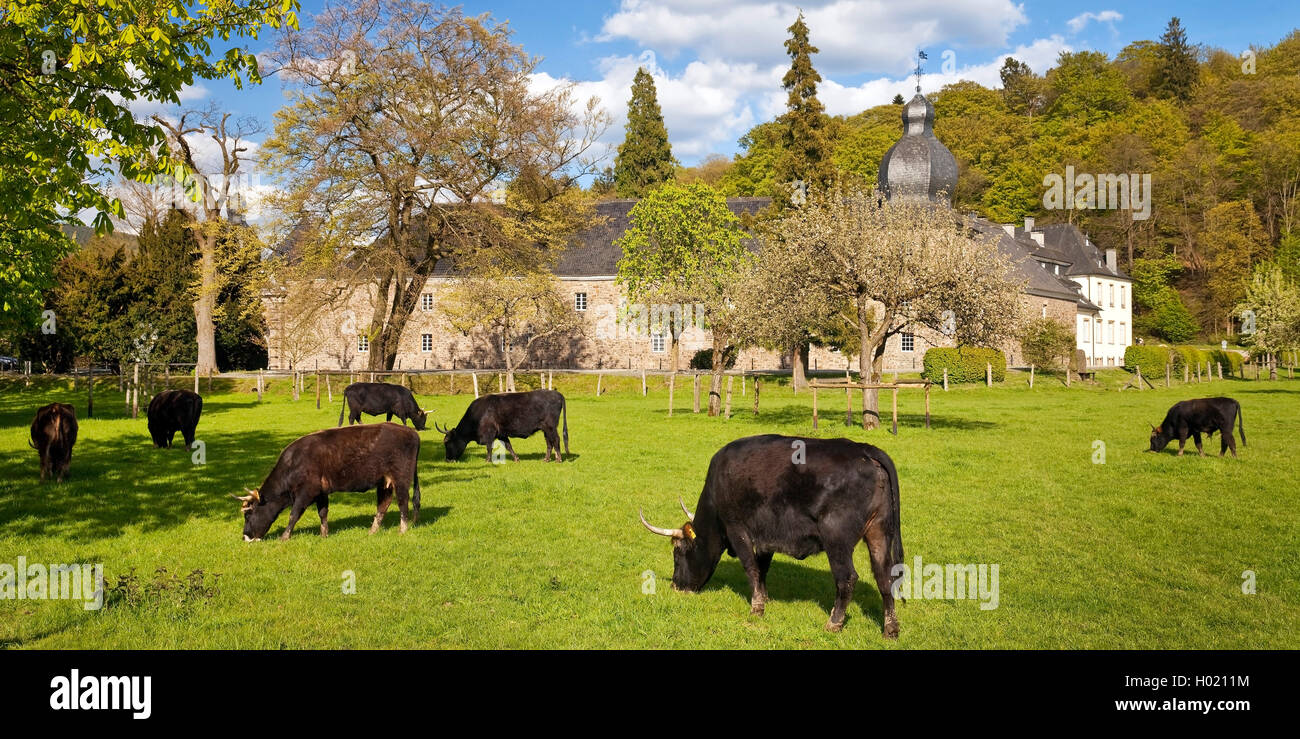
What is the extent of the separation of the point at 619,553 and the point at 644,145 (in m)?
73.0

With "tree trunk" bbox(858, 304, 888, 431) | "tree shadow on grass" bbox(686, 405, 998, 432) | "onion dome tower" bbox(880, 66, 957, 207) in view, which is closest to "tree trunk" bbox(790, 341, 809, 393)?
"onion dome tower" bbox(880, 66, 957, 207)

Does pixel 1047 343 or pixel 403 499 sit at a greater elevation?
pixel 1047 343

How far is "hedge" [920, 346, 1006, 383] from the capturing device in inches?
1855

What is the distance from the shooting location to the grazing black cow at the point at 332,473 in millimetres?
11445

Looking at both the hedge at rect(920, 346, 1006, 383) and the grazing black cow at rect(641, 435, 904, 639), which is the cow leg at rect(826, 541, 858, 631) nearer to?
the grazing black cow at rect(641, 435, 904, 639)

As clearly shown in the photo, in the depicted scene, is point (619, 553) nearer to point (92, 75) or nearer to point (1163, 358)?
point (92, 75)

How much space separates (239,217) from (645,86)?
39738 millimetres

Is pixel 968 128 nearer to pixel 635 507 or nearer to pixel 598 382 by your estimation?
pixel 598 382

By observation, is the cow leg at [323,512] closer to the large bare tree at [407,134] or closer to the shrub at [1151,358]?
the large bare tree at [407,134]

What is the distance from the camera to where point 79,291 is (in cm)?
4769

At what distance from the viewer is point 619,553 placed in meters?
10.8

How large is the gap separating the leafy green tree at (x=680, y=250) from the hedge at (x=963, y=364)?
1220 cm

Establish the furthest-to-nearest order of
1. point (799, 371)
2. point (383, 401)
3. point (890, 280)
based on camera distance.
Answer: point (799, 371) < point (383, 401) < point (890, 280)

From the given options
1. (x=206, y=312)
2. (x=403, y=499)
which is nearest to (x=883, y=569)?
(x=403, y=499)
